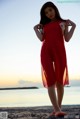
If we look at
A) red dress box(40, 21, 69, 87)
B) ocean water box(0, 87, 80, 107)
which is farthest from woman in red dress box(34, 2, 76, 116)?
ocean water box(0, 87, 80, 107)

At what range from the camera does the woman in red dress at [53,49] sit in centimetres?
280

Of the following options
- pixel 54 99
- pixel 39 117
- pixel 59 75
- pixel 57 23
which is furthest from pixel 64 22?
pixel 39 117

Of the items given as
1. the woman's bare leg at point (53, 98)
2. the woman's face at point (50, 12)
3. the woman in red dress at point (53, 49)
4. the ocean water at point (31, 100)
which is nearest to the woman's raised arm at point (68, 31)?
the woman in red dress at point (53, 49)

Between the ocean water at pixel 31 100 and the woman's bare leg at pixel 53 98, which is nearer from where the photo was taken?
the woman's bare leg at pixel 53 98

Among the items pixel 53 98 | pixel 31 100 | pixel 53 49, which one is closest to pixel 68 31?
pixel 53 49

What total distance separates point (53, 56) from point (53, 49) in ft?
0.20

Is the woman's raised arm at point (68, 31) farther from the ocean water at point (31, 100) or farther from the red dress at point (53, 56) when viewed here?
the ocean water at point (31, 100)

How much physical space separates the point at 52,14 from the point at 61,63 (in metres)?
0.43

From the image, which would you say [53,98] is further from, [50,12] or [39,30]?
[50,12]

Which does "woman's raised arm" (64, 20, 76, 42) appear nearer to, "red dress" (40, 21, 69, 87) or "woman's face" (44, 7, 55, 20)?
"red dress" (40, 21, 69, 87)

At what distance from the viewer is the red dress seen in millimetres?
2803

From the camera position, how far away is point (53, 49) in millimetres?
2828

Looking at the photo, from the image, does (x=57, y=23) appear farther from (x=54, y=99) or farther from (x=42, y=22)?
(x=54, y=99)

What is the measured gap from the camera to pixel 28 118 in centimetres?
280
